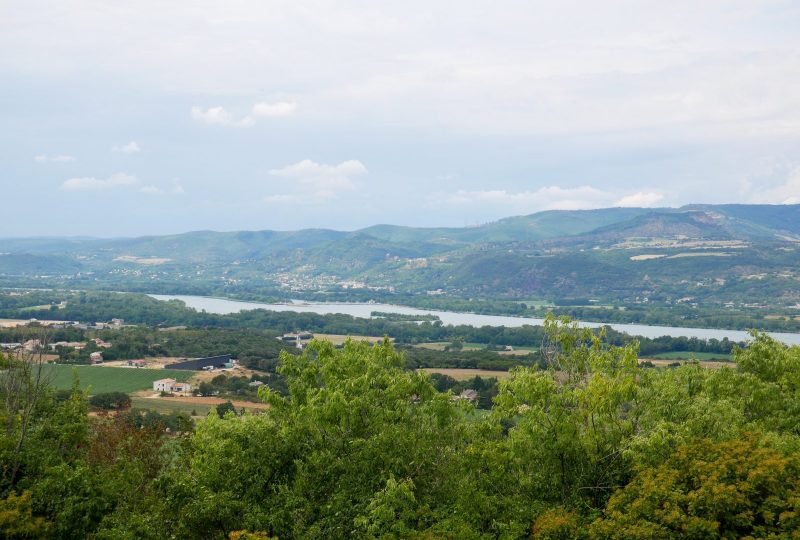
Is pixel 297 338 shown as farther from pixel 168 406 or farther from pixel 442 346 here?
pixel 168 406

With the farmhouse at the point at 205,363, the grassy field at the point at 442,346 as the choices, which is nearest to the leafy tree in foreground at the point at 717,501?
the farmhouse at the point at 205,363

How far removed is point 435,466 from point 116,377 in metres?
69.5

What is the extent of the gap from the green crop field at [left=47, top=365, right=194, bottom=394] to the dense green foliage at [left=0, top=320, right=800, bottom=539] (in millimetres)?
54260

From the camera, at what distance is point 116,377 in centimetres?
7975

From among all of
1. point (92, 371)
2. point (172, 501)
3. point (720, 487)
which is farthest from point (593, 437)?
point (92, 371)

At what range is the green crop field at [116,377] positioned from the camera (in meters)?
72.9

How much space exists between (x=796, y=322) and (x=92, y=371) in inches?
5415

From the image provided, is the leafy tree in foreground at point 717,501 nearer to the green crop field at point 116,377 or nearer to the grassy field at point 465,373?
the grassy field at point 465,373

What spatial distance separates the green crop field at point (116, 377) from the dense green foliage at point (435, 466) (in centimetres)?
5426

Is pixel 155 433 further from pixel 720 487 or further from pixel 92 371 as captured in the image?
pixel 92 371

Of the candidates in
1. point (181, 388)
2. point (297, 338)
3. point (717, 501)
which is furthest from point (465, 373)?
point (717, 501)

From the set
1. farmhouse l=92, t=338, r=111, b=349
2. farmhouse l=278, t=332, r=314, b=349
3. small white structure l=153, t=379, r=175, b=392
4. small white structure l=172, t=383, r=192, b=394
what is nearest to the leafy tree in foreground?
small white structure l=172, t=383, r=192, b=394

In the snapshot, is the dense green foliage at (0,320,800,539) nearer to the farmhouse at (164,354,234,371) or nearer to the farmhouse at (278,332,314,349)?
the farmhouse at (164,354,234,371)

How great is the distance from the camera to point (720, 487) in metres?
14.8
